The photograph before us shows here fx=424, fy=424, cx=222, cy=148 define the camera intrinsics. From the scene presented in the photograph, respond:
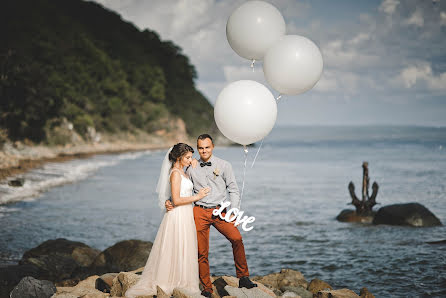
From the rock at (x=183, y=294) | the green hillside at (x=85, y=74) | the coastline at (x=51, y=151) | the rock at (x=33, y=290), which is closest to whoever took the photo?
the rock at (x=183, y=294)

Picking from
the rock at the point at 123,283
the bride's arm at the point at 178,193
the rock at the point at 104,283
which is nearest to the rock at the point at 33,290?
the rock at the point at 104,283

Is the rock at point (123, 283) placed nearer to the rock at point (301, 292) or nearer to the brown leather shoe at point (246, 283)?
the brown leather shoe at point (246, 283)

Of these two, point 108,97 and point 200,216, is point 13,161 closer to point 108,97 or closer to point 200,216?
point 200,216

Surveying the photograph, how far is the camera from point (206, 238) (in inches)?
236

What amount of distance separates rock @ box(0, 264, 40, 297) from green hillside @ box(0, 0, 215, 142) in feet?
115

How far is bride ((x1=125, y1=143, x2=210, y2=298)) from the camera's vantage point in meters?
5.77

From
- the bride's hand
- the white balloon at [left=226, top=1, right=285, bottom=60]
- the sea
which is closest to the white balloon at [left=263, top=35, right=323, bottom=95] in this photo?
the white balloon at [left=226, top=1, right=285, bottom=60]

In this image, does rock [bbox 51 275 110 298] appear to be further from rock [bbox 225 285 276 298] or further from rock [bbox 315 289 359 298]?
rock [bbox 315 289 359 298]

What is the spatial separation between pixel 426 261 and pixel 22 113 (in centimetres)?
4031

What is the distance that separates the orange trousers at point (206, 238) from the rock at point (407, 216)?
34.9 ft

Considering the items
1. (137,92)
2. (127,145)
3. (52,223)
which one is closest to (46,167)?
(52,223)

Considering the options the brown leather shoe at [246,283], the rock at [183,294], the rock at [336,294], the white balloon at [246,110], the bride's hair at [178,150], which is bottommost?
the rock at [336,294]

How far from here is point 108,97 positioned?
252ft

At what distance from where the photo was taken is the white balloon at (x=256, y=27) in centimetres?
654
